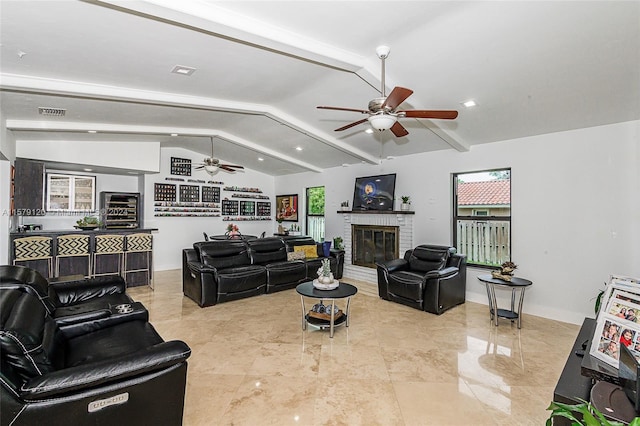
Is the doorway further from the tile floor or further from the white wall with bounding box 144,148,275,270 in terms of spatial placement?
the tile floor

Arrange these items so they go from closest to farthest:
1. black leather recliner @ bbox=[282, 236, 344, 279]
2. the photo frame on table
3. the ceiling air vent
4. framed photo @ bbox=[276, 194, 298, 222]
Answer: the photo frame on table, the ceiling air vent, black leather recliner @ bbox=[282, 236, 344, 279], framed photo @ bbox=[276, 194, 298, 222]

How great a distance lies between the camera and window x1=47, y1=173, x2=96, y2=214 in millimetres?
6637

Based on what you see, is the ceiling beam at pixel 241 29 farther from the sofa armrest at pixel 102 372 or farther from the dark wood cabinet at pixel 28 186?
the dark wood cabinet at pixel 28 186

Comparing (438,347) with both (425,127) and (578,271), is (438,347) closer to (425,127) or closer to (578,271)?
(578,271)

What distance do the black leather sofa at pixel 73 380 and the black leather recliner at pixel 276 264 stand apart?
3544 millimetres

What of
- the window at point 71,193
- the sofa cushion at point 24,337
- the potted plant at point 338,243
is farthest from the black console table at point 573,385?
the window at point 71,193

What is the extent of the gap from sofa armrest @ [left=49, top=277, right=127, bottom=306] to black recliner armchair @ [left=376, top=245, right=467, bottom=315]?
382 centimetres

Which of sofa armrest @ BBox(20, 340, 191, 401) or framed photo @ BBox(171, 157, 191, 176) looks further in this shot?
framed photo @ BBox(171, 157, 191, 176)

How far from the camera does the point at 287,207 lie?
9602 millimetres

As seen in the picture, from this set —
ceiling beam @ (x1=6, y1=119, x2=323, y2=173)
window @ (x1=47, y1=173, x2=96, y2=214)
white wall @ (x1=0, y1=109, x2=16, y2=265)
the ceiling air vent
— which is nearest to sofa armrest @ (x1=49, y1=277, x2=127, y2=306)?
white wall @ (x1=0, y1=109, x2=16, y2=265)

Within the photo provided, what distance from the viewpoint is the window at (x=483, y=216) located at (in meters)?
5.04

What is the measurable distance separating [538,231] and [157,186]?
8054mm

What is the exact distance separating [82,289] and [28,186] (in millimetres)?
3443

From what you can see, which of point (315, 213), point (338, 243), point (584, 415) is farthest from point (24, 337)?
point (315, 213)
